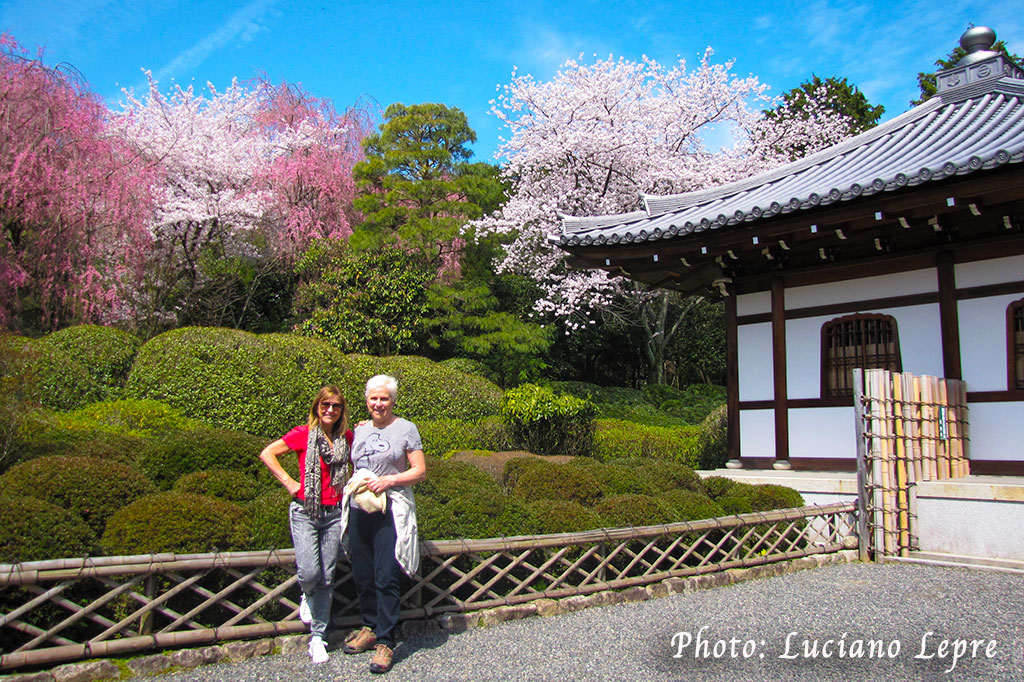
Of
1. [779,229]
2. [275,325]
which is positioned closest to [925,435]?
[779,229]

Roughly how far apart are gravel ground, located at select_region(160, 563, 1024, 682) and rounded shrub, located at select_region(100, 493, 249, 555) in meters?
0.74

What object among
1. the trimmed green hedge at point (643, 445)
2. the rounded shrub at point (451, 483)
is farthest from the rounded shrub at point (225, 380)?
the rounded shrub at point (451, 483)

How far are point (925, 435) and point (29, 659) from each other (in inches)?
266

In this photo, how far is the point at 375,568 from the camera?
373 centimetres

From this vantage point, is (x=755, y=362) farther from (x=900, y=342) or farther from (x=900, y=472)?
(x=900, y=472)

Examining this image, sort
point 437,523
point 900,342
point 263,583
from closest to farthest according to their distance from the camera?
point 263,583 → point 437,523 → point 900,342

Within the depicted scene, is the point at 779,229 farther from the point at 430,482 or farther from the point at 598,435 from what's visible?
the point at 598,435

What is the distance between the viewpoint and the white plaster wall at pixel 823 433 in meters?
7.52

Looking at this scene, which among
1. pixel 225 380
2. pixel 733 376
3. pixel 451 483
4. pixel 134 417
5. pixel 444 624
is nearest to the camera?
pixel 444 624

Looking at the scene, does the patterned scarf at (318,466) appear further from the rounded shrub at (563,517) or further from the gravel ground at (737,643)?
the rounded shrub at (563,517)

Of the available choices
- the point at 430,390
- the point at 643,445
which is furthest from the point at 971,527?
the point at 430,390

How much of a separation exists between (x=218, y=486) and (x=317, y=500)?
1542 mm

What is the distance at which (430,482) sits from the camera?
5258 mm

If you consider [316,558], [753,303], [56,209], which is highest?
[56,209]
